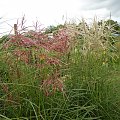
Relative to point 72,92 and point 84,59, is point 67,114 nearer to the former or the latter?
point 72,92

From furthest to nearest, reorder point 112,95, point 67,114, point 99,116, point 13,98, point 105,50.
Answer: point 105,50, point 112,95, point 99,116, point 67,114, point 13,98

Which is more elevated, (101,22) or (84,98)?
(101,22)

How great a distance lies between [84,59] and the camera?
4203 mm

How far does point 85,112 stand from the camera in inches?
144

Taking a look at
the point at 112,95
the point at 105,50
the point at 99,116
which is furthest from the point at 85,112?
the point at 105,50

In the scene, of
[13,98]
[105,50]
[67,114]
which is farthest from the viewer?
[105,50]

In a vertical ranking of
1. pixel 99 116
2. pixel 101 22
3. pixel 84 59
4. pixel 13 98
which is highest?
pixel 101 22

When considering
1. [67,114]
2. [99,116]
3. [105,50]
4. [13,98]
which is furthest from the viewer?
[105,50]

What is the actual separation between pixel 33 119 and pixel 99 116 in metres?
0.82

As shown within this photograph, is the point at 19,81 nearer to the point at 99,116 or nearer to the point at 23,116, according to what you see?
the point at 23,116

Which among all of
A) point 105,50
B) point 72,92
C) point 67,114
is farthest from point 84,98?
point 105,50

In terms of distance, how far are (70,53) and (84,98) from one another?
0.58 m

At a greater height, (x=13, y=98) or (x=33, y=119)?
(x=13, y=98)

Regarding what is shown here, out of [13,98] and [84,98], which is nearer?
[13,98]
